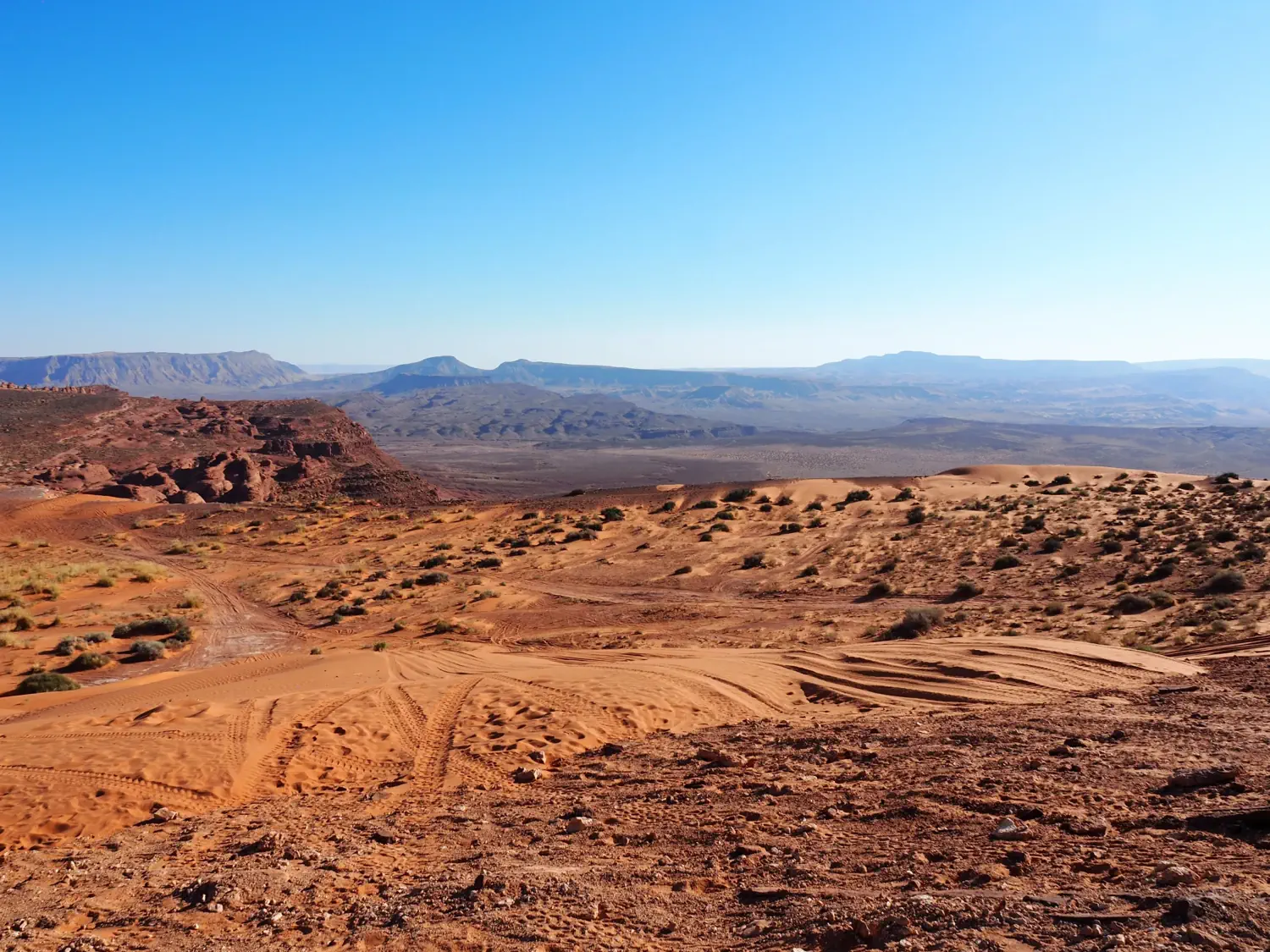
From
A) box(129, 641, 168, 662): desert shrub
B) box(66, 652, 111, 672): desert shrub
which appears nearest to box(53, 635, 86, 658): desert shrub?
box(66, 652, 111, 672): desert shrub

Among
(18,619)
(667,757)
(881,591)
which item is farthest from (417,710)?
(18,619)

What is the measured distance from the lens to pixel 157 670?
695 inches

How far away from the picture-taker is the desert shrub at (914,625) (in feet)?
57.8

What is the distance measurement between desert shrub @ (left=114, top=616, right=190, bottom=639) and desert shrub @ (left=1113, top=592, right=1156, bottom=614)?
24.6 meters

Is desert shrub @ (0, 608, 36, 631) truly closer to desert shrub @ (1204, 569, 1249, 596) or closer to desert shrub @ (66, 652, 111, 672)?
desert shrub @ (66, 652, 111, 672)

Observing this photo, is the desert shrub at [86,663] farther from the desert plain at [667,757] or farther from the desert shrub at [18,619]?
the desert shrub at [18,619]

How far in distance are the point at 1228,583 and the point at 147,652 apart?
27.2m

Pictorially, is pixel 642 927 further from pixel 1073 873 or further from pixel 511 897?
pixel 1073 873

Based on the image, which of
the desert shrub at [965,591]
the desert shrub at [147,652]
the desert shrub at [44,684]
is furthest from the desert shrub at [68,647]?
the desert shrub at [965,591]

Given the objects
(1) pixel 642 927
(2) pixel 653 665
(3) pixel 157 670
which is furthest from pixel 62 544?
(1) pixel 642 927

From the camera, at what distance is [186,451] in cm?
7269

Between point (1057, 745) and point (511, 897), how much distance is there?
20.4 feet

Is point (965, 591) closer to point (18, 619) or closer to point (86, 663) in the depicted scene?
point (86, 663)

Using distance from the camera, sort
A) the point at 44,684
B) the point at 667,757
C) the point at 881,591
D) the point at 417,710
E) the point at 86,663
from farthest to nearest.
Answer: the point at 881,591, the point at 86,663, the point at 44,684, the point at 417,710, the point at 667,757
